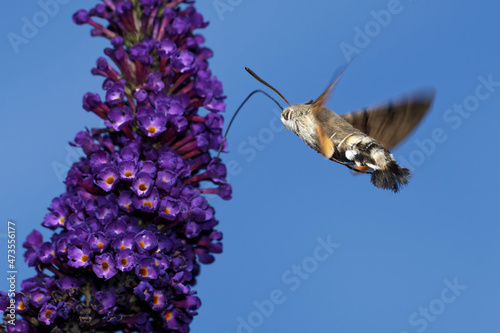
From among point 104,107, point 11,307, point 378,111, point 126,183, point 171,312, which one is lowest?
point 11,307

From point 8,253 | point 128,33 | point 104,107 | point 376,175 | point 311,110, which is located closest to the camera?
point 376,175

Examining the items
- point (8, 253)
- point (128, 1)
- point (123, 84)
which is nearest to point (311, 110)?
point (123, 84)

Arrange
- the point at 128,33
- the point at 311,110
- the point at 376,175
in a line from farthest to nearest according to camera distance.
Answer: the point at 128,33 → the point at 311,110 → the point at 376,175

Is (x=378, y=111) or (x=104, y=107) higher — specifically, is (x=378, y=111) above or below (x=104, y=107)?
above

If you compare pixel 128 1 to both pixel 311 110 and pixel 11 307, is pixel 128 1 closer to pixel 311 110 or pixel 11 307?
pixel 311 110

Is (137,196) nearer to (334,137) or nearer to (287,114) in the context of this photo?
(287,114)
